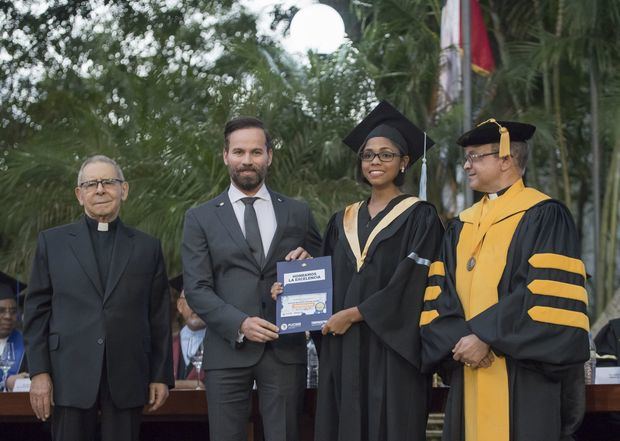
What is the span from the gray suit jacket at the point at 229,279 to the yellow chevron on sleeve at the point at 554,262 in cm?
122

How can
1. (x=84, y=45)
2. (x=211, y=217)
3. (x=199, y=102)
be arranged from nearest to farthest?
(x=211, y=217) < (x=199, y=102) < (x=84, y=45)

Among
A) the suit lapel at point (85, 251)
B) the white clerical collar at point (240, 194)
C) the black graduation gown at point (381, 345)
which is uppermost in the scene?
the white clerical collar at point (240, 194)

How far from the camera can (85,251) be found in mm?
5496

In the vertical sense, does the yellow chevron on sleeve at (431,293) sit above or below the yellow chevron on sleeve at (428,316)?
above

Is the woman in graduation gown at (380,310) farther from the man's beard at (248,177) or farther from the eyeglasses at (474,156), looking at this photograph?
the man's beard at (248,177)

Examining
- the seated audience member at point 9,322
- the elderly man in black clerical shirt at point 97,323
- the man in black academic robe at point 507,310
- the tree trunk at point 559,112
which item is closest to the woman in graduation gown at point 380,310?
the man in black academic robe at point 507,310

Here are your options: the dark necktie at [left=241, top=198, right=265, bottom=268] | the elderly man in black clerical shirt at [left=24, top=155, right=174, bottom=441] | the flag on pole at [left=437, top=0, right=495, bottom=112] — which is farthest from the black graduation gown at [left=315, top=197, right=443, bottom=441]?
the flag on pole at [left=437, top=0, right=495, bottom=112]

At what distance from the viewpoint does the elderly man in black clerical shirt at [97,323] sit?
532cm

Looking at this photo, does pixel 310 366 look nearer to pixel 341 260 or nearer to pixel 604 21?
pixel 341 260

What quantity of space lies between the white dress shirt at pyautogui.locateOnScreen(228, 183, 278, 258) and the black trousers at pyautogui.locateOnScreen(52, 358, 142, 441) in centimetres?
101

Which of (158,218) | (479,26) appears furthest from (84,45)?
(479,26)

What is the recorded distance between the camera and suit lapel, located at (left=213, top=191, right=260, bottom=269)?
5367 millimetres

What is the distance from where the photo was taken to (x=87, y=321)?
17.6ft

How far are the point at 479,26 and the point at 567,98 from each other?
5.26ft
